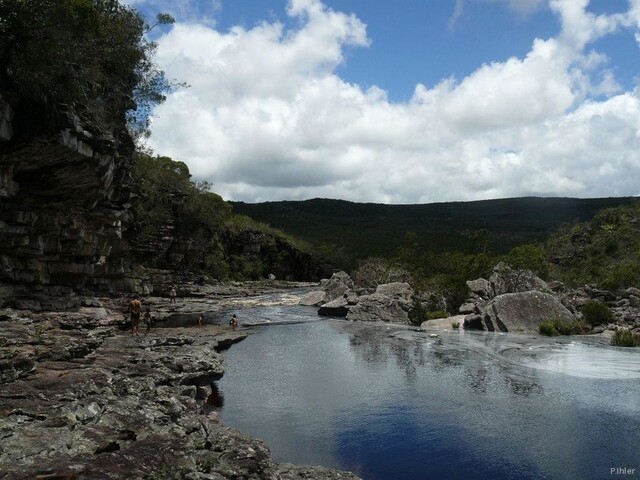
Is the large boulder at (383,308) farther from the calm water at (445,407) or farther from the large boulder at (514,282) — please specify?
the calm water at (445,407)

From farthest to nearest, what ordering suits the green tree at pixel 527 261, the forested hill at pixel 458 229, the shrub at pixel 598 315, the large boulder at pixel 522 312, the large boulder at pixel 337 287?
the forested hill at pixel 458 229
the large boulder at pixel 337 287
the green tree at pixel 527 261
the shrub at pixel 598 315
the large boulder at pixel 522 312

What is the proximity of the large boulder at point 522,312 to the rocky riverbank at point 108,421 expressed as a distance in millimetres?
26999

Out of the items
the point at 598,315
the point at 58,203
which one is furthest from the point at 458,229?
the point at 58,203

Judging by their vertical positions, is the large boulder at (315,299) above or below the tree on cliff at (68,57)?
below

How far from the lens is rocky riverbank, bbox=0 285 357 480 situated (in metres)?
9.64

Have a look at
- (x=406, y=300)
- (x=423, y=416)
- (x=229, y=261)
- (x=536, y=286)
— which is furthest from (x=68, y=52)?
(x=229, y=261)

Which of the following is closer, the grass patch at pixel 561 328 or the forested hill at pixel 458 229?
the grass patch at pixel 561 328

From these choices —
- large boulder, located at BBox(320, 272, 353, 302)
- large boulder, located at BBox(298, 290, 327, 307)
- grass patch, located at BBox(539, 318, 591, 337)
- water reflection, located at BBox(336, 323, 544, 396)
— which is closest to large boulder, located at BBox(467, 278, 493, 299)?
grass patch, located at BBox(539, 318, 591, 337)

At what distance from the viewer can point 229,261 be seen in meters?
115

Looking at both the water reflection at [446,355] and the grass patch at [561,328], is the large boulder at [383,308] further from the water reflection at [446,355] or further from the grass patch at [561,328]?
the grass patch at [561,328]

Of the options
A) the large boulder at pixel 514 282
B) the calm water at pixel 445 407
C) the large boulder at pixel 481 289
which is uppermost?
the large boulder at pixel 514 282

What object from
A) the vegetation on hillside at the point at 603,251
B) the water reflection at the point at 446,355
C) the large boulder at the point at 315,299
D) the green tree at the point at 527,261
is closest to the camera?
the water reflection at the point at 446,355

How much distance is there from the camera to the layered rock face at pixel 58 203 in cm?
2919

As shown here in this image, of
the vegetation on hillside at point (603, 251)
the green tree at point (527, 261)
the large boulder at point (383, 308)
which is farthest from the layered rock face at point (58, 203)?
the vegetation on hillside at point (603, 251)
